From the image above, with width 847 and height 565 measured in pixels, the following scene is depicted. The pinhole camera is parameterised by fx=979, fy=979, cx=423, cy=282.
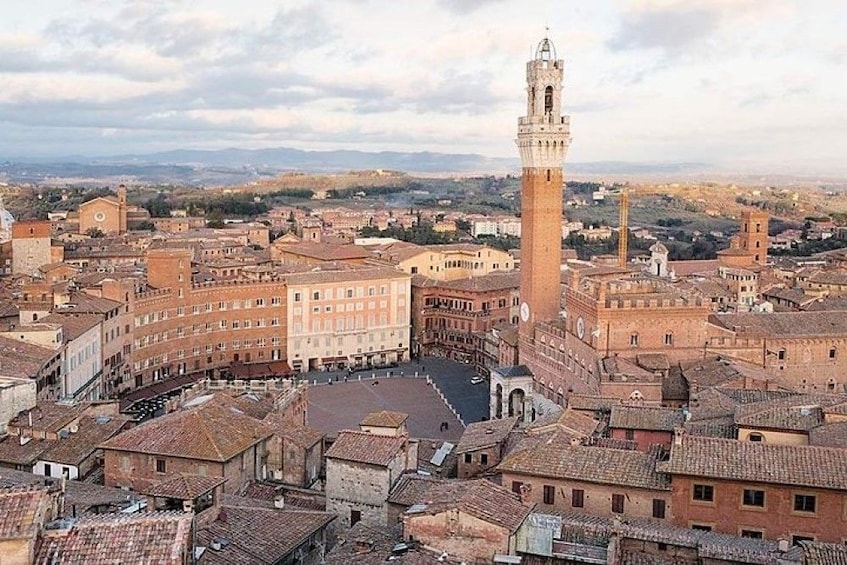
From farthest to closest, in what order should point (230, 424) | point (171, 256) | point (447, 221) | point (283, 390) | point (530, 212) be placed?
point (447, 221), point (171, 256), point (530, 212), point (283, 390), point (230, 424)

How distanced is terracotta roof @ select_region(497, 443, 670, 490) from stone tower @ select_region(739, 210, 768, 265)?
76.0 m

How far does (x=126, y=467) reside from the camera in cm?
2678

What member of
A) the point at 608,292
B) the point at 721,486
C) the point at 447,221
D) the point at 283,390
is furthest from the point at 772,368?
the point at 447,221

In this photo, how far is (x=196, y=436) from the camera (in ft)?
88.5

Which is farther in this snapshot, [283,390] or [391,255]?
[391,255]

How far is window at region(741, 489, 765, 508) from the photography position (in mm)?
21547

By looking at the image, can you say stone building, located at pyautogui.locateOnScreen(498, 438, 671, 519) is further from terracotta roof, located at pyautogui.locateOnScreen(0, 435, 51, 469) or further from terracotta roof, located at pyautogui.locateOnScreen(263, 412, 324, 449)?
terracotta roof, located at pyautogui.locateOnScreen(0, 435, 51, 469)

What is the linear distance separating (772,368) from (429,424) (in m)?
17.3

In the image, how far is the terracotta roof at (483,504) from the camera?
1783cm

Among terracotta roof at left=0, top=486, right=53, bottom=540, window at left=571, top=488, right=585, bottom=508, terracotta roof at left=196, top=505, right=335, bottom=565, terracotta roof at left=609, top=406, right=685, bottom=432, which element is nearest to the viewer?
terracotta roof at left=0, top=486, right=53, bottom=540

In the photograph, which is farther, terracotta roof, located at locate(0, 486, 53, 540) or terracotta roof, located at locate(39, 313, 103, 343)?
terracotta roof, located at locate(39, 313, 103, 343)

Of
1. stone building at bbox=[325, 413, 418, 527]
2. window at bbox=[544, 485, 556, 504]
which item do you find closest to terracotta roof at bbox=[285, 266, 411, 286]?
stone building at bbox=[325, 413, 418, 527]

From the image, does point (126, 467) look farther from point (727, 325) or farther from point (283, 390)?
point (727, 325)

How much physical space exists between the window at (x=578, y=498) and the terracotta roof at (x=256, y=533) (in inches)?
228
